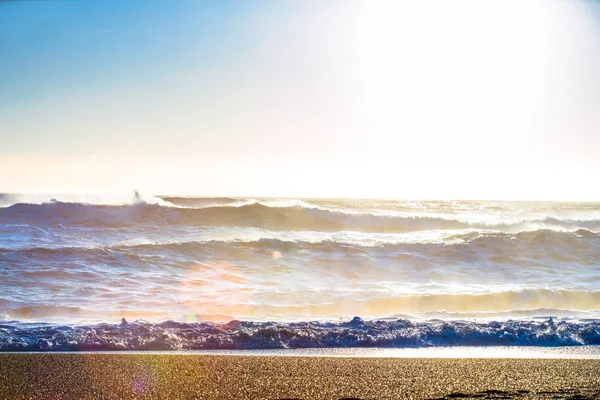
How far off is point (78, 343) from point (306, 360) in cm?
278

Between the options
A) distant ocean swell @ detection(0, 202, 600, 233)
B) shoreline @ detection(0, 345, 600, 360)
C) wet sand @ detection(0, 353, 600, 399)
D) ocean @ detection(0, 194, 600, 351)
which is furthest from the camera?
distant ocean swell @ detection(0, 202, 600, 233)

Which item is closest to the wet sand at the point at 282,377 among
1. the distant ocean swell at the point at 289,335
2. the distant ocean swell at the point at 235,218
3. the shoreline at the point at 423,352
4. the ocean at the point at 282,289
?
the shoreline at the point at 423,352

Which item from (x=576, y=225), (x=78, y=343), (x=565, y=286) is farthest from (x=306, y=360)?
(x=576, y=225)

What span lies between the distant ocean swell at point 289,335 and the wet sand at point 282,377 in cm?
61

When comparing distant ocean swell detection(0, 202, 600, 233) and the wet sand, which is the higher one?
distant ocean swell detection(0, 202, 600, 233)

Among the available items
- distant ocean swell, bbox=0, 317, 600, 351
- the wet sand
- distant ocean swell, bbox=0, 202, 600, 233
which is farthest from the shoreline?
distant ocean swell, bbox=0, 202, 600, 233

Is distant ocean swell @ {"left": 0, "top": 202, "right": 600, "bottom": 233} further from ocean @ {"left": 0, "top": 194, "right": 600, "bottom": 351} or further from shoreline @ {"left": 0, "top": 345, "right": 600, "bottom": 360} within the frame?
shoreline @ {"left": 0, "top": 345, "right": 600, "bottom": 360}

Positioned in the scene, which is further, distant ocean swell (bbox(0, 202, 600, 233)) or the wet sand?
distant ocean swell (bbox(0, 202, 600, 233))

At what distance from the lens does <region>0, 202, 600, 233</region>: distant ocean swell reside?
21.4 m

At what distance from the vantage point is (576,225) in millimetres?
28219

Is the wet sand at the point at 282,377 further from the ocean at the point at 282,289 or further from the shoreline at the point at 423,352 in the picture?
the ocean at the point at 282,289

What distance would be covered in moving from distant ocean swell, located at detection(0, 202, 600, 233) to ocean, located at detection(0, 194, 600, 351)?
29 cm

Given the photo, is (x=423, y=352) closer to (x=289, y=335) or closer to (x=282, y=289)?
(x=289, y=335)

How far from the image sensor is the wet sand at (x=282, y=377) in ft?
14.5
